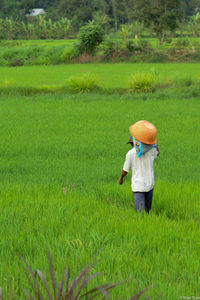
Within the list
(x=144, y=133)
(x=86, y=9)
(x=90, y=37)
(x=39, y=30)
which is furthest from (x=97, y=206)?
(x=86, y=9)

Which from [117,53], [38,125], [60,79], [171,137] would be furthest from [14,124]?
[117,53]

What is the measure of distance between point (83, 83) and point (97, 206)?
1063 centimetres

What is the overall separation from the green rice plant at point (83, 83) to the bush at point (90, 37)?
34.9 ft

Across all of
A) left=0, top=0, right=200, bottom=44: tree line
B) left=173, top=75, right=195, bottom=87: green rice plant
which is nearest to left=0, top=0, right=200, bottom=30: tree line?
left=0, top=0, right=200, bottom=44: tree line

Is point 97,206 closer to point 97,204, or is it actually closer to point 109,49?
point 97,204

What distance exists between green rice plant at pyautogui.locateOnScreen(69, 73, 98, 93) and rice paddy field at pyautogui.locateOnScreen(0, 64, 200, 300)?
13.1ft

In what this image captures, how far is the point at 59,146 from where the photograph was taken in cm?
673

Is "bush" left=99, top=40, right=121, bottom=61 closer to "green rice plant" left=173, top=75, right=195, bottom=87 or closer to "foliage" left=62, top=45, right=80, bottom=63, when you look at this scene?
"foliage" left=62, top=45, right=80, bottom=63

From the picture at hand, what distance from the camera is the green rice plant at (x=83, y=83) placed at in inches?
531

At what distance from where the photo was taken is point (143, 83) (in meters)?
13.4

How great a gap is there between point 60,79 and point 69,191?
1230 centimetres

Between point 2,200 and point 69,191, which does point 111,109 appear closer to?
point 69,191

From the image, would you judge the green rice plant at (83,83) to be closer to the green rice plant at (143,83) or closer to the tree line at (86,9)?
the green rice plant at (143,83)

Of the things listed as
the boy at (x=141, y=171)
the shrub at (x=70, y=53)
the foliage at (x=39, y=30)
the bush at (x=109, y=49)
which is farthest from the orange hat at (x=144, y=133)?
the foliage at (x=39, y=30)
